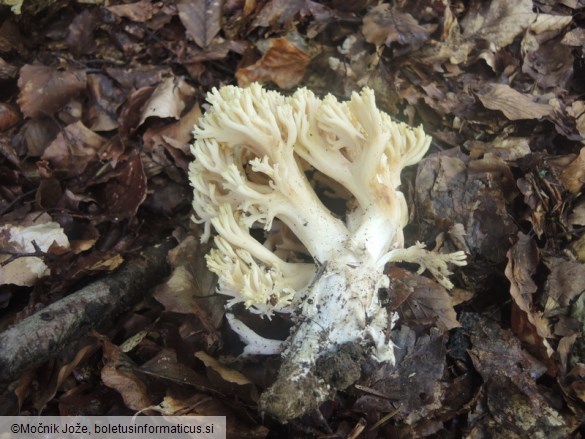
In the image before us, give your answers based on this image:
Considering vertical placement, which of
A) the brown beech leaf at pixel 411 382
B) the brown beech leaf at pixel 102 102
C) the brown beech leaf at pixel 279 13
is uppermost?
the brown beech leaf at pixel 279 13

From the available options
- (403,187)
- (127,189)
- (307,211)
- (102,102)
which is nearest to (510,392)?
(403,187)

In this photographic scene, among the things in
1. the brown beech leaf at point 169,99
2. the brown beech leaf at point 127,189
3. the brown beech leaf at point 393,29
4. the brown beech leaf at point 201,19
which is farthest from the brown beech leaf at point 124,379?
the brown beech leaf at point 393,29

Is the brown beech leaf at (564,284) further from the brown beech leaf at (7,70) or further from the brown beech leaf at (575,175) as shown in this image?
the brown beech leaf at (7,70)

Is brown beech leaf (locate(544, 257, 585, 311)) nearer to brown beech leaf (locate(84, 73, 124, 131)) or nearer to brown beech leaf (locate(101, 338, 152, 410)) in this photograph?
brown beech leaf (locate(101, 338, 152, 410))

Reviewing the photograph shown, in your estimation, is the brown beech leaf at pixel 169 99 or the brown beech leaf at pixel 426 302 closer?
the brown beech leaf at pixel 426 302

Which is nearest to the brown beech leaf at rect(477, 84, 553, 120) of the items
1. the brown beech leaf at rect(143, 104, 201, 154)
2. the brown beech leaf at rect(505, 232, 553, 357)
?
the brown beech leaf at rect(505, 232, 553, 357)

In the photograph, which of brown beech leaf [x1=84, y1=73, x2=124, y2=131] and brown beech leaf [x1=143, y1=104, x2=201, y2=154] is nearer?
brown beech leaf [x1=143, y1=104, x2=201, y2=154]
